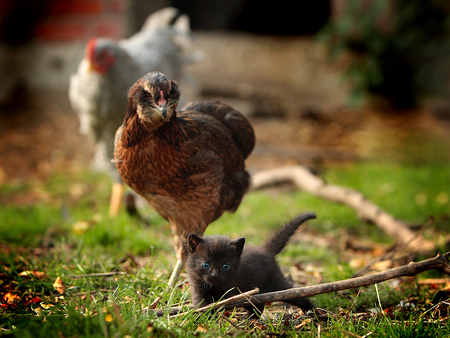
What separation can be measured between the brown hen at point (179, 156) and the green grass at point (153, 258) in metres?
0.54

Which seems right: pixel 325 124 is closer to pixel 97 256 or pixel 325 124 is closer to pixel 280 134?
pixel 280 134

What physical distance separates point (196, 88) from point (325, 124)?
2.63 metres

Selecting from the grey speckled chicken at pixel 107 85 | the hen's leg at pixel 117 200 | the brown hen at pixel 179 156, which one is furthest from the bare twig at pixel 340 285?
the hen's leg at pixel 117 200

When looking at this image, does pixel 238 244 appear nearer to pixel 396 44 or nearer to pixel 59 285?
pixel 59 285

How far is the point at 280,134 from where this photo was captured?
8344 millimetres

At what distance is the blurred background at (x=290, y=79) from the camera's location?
25.0 feet

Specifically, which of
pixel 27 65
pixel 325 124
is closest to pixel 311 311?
pixel 325 124

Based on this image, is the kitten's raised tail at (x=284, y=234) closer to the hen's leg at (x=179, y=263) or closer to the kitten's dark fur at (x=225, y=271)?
the kitten's dark fur at (x=225, y=271)

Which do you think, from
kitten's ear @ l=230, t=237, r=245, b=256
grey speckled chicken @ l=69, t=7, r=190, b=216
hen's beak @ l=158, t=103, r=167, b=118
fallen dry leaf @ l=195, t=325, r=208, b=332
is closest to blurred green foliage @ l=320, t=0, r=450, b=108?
grey speckled chicken @ l=69, t=7, r=190, b=216

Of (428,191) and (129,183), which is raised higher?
(129,183)

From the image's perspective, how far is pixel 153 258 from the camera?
3543 mm

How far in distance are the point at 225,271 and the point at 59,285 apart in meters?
1.13

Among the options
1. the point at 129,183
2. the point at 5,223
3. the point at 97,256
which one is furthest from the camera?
the point at 5,223

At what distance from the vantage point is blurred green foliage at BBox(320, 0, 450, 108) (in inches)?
328
